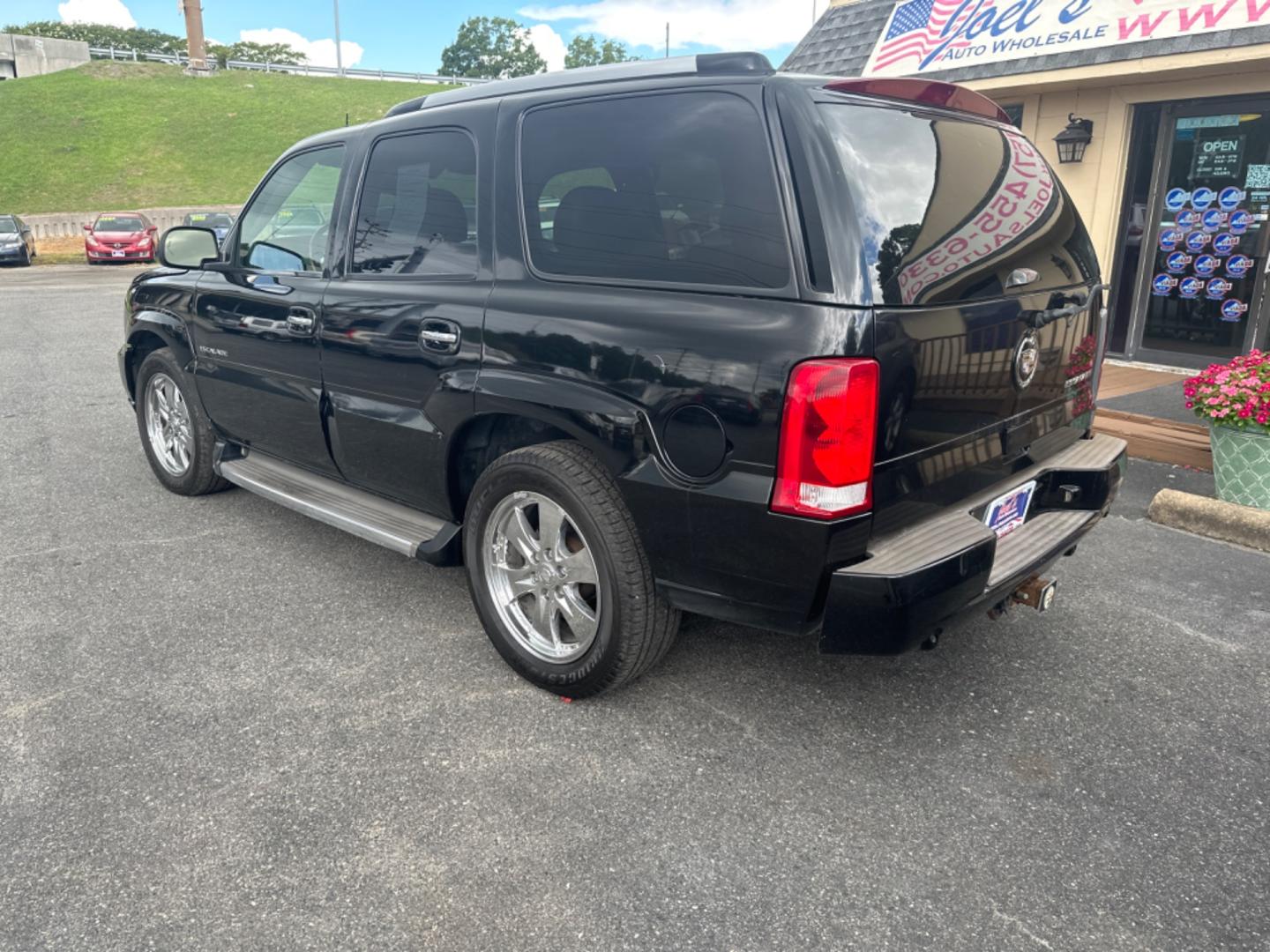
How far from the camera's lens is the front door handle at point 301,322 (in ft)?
12.6

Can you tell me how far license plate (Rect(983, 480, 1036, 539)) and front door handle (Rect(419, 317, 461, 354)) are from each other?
1.83 m

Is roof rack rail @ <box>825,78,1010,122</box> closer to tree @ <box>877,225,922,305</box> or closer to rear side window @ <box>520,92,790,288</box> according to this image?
rear side window @ <box>520,92,790,288</box>

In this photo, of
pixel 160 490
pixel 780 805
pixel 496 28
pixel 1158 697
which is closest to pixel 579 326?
pixel 780 805

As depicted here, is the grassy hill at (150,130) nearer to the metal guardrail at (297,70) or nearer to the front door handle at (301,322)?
the metal guardrail at (297,70)

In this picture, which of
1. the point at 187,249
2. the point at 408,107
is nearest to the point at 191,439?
the point at 187,249

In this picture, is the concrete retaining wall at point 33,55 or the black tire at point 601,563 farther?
the concrete retaining wall at point 33,55

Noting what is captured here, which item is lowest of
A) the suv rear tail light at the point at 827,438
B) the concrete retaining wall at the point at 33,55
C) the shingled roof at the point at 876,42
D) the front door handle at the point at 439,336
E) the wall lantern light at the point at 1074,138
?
the suv rear tail light at the point at 827,438

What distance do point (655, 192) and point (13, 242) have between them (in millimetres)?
27363

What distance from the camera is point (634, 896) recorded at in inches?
90.5

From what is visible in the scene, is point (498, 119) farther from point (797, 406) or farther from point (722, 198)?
point (797, 406)

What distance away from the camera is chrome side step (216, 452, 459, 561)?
11.5 ft

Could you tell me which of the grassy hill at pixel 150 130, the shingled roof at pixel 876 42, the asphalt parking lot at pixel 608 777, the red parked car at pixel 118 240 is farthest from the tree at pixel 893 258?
the grassy hill at pixel 150 130

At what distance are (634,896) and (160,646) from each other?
2.20 metres

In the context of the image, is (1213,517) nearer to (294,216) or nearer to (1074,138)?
(294,216)
